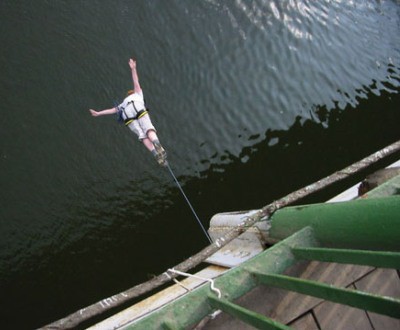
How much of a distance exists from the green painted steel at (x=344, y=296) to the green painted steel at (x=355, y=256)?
23 cm

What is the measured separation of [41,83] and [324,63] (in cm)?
826

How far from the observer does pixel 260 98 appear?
10.8 metres

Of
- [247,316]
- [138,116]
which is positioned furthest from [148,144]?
[247,316]

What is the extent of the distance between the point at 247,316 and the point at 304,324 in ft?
2.32

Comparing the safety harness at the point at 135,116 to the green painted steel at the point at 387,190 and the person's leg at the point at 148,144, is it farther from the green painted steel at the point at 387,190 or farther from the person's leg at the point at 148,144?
the green painted steel at the point at 387,190

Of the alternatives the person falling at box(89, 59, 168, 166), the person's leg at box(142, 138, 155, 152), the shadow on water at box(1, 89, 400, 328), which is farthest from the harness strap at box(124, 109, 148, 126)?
the shadow on water at box(1, 89, 400, 328)

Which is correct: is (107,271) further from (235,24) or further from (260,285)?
(235,24)

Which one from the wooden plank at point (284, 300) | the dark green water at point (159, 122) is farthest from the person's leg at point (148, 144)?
the wooden plank at point (284, 300)

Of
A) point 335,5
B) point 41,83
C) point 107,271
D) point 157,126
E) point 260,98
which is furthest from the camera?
point 335,5

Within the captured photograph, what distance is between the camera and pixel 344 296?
176 cm

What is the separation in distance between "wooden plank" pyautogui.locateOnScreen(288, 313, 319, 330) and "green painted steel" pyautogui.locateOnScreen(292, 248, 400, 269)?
415mm

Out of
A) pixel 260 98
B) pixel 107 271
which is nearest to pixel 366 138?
pixel 260 98

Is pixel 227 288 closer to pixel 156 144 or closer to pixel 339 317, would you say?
pixel 339 317

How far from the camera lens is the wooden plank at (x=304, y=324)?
8.00ft
